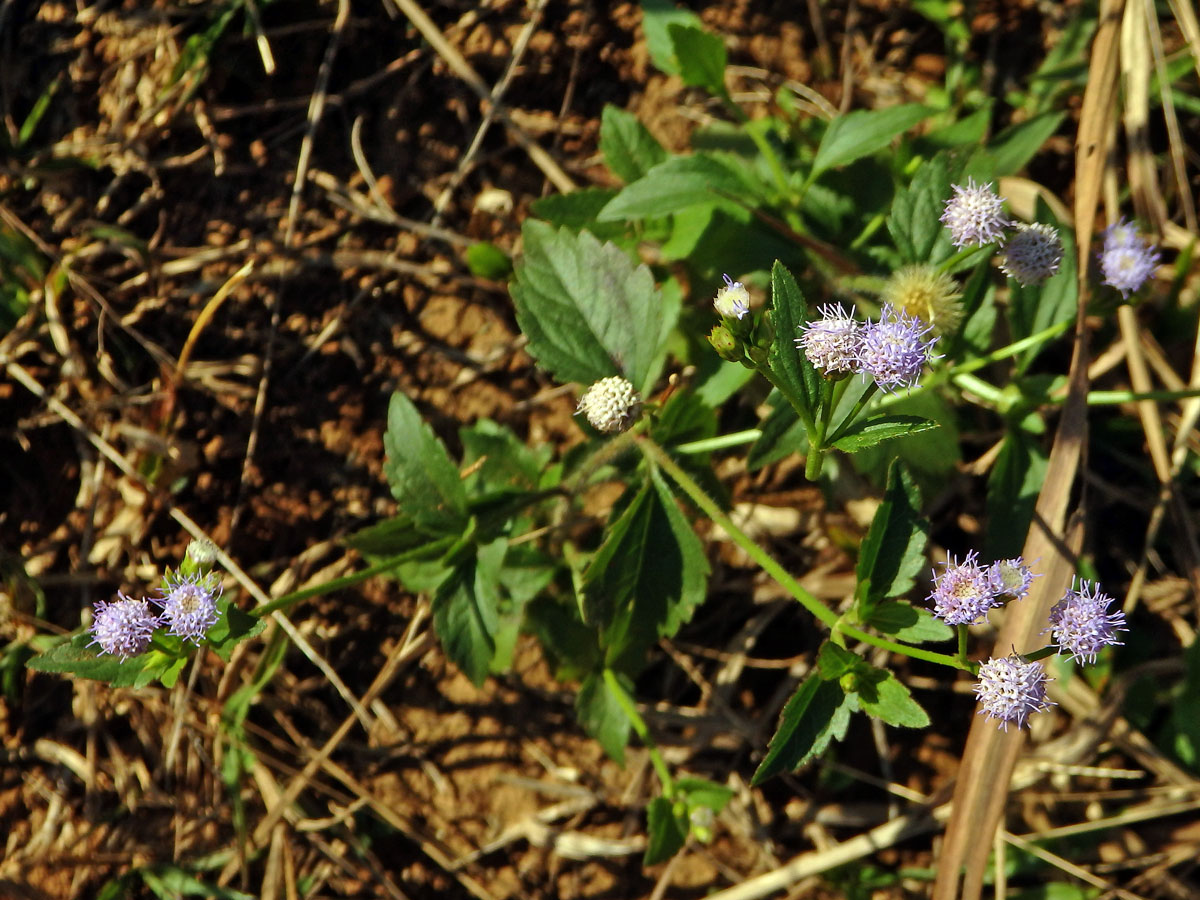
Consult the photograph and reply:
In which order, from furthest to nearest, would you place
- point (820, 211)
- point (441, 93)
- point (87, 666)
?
point (441, 93), point (820, 211), point (87, 666)

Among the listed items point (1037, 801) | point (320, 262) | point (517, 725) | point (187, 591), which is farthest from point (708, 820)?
point (320, 262)

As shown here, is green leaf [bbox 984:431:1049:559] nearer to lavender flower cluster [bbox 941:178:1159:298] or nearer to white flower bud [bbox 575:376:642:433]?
lavender flower cluster [bbox 941:178:1159:298]

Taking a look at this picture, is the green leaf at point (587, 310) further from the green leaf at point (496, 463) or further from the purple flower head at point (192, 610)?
the purple flower head at point (192, 610)

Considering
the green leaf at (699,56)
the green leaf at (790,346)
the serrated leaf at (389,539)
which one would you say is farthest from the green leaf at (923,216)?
the serrated leaf at (389,539)

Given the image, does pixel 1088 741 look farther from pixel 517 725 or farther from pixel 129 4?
pixel 129 4

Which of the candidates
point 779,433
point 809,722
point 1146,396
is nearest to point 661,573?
point 779,433

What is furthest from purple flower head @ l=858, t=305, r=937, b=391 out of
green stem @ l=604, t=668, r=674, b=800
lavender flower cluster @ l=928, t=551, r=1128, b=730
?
green stem @ l=604, t=668, r=674, b=800
